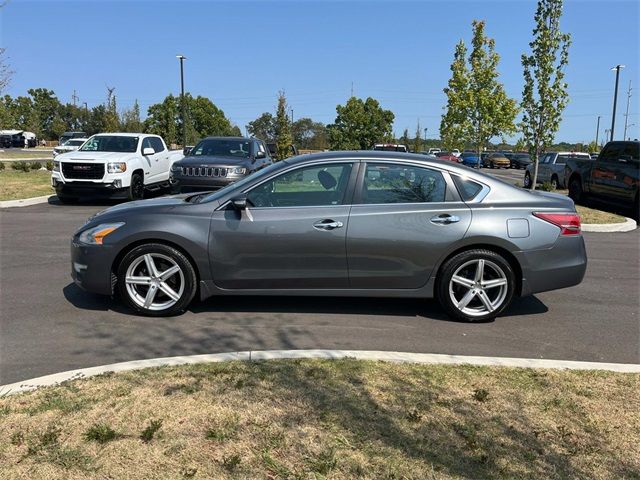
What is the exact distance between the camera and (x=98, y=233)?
527 centimetres

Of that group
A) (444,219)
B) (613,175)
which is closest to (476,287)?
(444,219)

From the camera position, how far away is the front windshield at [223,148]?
13969 millimetres

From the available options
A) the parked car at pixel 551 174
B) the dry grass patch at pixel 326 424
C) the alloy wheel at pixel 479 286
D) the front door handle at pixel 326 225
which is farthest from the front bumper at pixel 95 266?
the parked car at pixel 551 174

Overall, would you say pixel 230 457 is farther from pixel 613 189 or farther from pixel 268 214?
pixel 613 189

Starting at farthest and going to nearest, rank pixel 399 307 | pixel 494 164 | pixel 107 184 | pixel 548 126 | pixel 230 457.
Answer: pixel 494 164 < pixel 548 126 < pixel 107 184 < pixel 399 307 < pixel 230 457

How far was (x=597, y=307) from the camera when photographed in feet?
19.6

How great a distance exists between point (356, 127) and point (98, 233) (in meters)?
56.7

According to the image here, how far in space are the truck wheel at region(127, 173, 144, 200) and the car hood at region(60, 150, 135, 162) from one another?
1.97 ft

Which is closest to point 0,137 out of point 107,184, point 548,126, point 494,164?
point 494,164

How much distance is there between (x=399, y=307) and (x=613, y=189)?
35.0 ft

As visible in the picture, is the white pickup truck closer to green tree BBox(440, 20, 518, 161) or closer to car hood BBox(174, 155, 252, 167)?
car hood BBox(174, 155, 252, 167)

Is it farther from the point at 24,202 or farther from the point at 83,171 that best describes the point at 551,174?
the point at 24,202

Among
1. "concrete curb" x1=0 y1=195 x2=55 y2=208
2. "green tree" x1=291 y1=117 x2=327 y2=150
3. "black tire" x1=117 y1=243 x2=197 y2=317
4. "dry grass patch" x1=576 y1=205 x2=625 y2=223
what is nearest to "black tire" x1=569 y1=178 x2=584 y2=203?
"dry grass patch" x1=576 y1=205 x2=625 y2=223

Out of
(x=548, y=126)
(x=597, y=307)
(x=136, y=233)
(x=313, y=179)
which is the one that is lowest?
(x=597, y=307)
